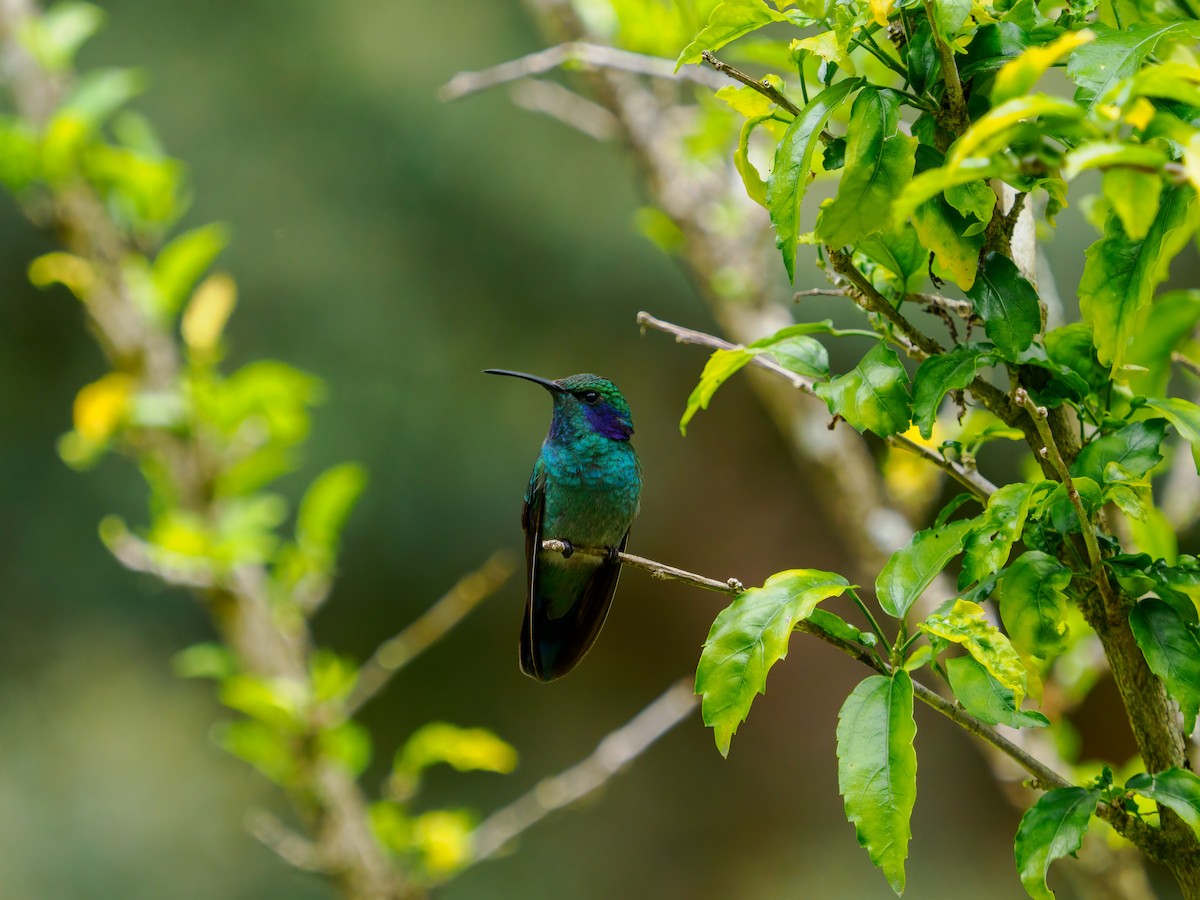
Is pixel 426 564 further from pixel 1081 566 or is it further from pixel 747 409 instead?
pixel 1081 566

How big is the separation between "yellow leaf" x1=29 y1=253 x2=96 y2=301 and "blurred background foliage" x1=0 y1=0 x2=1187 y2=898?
6.41ft

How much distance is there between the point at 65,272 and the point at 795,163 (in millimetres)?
2143

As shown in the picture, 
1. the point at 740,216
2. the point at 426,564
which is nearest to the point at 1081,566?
the point at 740,216

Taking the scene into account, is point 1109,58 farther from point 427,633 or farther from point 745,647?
point 427,633

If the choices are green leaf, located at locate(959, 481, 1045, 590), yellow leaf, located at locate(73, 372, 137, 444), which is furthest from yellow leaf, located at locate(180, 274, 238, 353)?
green leaf, located at locate(959, 481, 1045, 590)

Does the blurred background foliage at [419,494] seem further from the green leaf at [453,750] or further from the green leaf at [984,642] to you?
the green leaf at [984,642]

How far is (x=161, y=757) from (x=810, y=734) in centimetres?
278

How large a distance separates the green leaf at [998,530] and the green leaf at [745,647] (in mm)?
120

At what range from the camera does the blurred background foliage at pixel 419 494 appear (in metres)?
4.57

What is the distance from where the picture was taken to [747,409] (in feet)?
16.2

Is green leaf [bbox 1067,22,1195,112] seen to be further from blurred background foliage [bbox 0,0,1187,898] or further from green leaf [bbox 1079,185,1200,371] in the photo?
blurred background foliage [bbox 0,0,1187,898]

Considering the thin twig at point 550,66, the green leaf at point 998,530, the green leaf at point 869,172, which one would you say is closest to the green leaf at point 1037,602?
the green leaf at point 998,530

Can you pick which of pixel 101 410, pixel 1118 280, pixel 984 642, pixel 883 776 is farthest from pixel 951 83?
pixel 101 410

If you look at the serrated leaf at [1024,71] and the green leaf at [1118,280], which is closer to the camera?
the serrated leaf at [1024,71]
